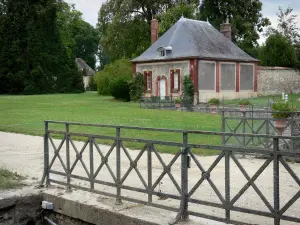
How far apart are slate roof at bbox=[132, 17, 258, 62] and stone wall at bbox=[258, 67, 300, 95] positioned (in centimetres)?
396

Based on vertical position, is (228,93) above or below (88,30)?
below

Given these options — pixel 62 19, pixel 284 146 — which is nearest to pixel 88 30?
pixel 62 19

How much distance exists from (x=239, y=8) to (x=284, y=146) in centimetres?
4347

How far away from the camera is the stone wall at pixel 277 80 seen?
42312 millimetres

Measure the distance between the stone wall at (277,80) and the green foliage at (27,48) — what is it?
90.4 ft

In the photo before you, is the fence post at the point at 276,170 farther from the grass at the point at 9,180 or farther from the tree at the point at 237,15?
the tree at the point at 237,15

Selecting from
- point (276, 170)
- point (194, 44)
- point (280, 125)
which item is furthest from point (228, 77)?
point (276, 170)

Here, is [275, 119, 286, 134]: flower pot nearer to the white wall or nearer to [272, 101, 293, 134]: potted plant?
[272, 101, 293, 134]: potted plant

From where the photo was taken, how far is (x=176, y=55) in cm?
3622

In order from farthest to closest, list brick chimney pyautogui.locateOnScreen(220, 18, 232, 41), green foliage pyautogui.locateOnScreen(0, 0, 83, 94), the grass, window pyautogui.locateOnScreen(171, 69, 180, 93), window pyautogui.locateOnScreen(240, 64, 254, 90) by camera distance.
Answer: green foliage pyautogui.locateOnScreen(0, 0, 83, 94) → brick chimney pyautogui.locateOnScreen(220, 18, 232, 41) → window pyautogui.locateOnScreen(240, 64, 254, 90) → window pyautogui.locateOnScreen(171, 69, 180, 93) → the grass

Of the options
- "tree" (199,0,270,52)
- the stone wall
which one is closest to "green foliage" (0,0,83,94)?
"tree" (199,0,270,52)

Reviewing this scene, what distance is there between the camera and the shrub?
39.7 meters

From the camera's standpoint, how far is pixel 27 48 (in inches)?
2203

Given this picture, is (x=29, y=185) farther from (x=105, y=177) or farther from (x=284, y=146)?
(x=284, y=146)
